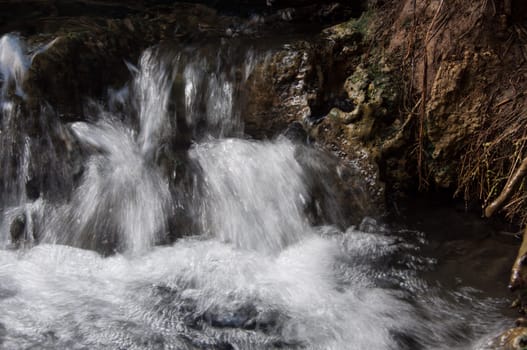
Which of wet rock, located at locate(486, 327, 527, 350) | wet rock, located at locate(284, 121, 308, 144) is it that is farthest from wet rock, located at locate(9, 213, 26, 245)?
wet rock, located at locate(486, 327, 527, 350)

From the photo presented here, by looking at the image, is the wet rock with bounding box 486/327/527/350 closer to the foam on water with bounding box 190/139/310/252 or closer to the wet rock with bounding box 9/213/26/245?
the foam on water with bounding box 190/139/310/252

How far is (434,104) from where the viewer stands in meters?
4.32

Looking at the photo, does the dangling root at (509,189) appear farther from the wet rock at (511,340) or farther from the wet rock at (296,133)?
the wet rock at (296,133)

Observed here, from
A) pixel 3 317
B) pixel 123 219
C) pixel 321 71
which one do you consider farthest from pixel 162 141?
pixel 3 317

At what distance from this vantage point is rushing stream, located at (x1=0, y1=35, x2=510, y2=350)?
312cm

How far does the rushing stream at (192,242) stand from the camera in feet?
10.3

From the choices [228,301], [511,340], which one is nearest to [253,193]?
[228,301]

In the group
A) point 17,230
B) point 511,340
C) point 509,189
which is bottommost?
point 511,340

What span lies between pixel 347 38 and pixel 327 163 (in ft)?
4.26

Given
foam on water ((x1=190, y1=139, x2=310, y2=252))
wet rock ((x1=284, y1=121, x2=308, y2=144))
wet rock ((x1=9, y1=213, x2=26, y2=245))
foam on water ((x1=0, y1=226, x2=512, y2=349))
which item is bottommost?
foam on water ((x1=0, y1=226, x2=512, y2=349))

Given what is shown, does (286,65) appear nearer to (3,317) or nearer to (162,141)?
(162,141)

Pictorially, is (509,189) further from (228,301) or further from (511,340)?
(228,301)

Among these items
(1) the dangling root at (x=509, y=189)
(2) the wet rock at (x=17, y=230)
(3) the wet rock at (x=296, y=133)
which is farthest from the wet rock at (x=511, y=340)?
(2) the wet rock at (x=17, y=230)

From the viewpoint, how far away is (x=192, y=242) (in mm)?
3922
